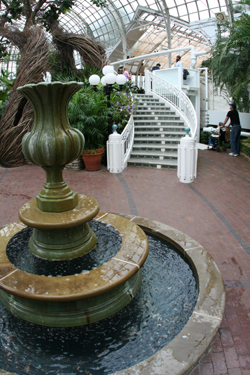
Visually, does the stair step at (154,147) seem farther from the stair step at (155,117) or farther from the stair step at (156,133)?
the stair step at (155,117)

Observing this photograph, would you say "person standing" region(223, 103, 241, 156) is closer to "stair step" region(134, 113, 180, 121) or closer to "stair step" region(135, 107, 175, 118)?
"stair step" region(134, 113, 180, 121)

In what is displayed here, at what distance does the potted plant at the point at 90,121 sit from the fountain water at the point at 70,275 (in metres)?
5.86

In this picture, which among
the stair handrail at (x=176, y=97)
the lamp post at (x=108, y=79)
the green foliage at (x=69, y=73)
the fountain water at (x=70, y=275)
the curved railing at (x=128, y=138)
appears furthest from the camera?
the green foliage at (x=69, y=73)

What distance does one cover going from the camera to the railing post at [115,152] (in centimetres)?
908

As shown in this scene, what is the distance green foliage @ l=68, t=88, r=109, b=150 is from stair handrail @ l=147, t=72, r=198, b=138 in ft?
9.81

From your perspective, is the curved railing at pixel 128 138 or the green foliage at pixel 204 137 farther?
the green foliage at pixel 204 137

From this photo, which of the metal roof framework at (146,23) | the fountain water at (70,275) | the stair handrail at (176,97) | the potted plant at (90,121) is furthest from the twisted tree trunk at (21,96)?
the metal roof framework at (146,23)

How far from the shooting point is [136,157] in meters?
10.2

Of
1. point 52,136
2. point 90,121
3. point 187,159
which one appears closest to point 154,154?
point 187,159

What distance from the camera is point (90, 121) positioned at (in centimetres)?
901

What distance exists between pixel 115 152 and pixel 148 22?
24.8 m

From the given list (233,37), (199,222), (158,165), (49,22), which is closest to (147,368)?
(199,222)

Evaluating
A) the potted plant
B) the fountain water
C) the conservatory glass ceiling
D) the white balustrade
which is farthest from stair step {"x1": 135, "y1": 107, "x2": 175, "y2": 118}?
the conservatory glass ceiling

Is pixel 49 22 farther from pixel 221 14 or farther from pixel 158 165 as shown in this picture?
pixel 221 14
